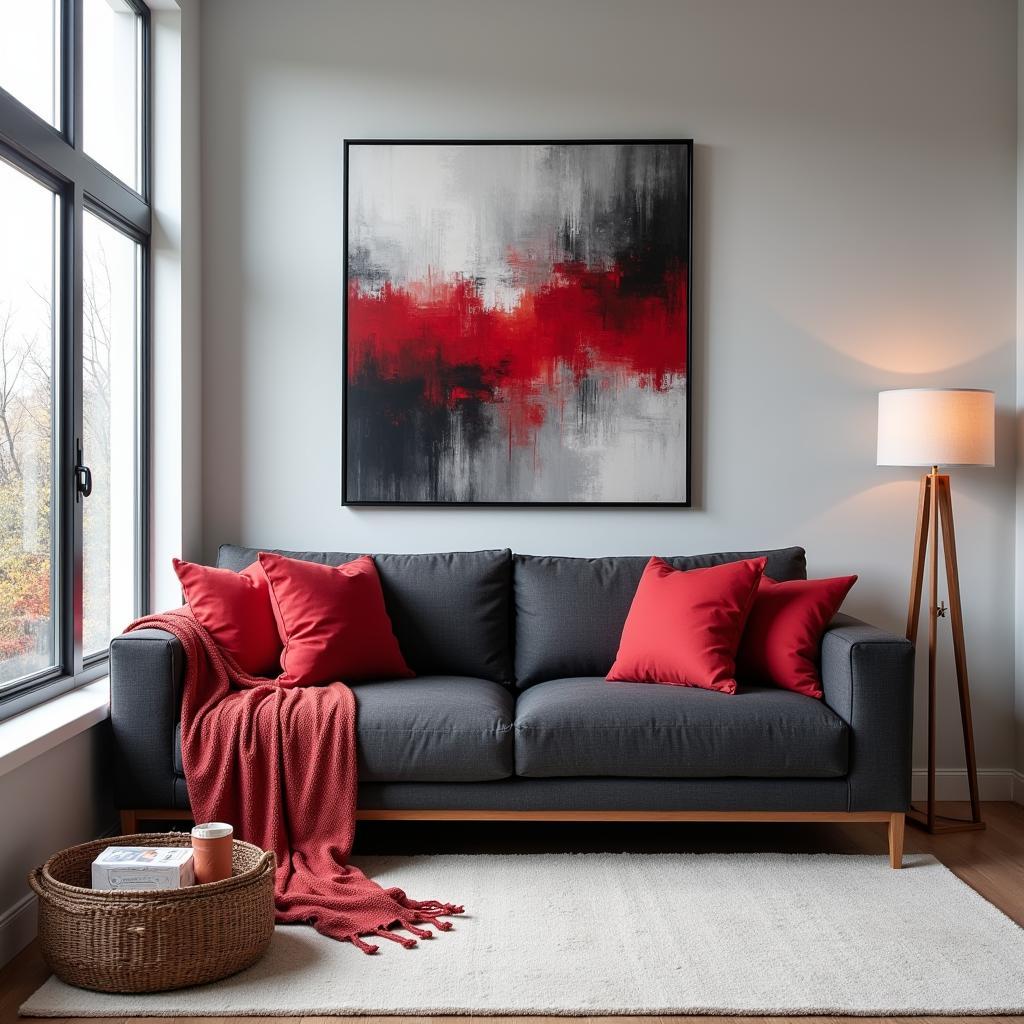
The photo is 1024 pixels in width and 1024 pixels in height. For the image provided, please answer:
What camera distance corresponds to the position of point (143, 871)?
7.68 ft

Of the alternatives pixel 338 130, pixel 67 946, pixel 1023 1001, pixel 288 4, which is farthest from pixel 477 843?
pixel 288 4

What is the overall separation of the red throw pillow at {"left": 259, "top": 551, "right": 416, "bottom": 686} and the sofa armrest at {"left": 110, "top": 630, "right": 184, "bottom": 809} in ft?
1.22

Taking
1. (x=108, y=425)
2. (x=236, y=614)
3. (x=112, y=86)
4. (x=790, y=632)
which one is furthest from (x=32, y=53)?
(x=790, y=632)

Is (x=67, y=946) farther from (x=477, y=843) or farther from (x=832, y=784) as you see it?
(x=832, y=784)

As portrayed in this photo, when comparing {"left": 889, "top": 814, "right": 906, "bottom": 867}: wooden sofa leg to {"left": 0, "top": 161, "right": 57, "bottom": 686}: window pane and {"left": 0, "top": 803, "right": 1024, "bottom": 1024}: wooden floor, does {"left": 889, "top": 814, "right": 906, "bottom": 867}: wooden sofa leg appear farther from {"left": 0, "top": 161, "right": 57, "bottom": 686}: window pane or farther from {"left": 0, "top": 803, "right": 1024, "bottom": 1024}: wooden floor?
{"left": 0, "top": 161, "right": 57, "bottom": 686}: window pane

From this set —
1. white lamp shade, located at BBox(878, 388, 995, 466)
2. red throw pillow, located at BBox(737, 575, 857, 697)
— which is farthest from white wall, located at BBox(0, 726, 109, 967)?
white lamp shade, located at BBox(878, 388, 995, 466)

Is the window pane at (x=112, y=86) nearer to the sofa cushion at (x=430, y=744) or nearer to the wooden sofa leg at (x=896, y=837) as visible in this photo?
the sofa cushion at (x=430, y=744)

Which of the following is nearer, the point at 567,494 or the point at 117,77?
the point at 117,77

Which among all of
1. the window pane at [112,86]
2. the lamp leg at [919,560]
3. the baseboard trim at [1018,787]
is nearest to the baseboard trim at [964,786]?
the baseboard trim at [1018,787]

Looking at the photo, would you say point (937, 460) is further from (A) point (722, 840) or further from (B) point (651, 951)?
(B) point (651, 951)

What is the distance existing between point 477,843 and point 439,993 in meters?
0.98

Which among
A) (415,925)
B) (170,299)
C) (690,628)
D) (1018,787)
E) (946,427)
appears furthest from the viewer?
(1018,787)

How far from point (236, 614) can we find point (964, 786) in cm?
270

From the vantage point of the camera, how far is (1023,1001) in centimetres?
222
